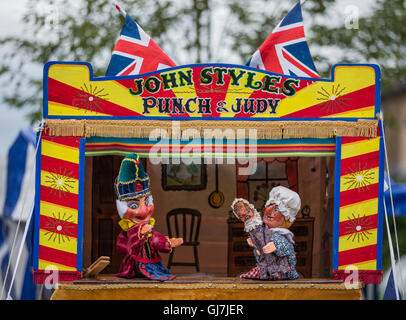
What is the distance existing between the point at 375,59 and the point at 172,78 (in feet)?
22.4

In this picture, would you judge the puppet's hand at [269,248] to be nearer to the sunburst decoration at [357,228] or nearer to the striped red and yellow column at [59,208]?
the sunburst decoration at [357,228]

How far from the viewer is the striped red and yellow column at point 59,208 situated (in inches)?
225

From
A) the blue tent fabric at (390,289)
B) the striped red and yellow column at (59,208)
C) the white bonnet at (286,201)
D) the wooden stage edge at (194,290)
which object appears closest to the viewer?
the wooden stage edge at (194,290)

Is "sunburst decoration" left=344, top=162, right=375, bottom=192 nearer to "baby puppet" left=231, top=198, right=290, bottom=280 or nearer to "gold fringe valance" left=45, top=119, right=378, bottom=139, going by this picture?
"gold fringe valance" left=45, top=119, right=378, bottom=139

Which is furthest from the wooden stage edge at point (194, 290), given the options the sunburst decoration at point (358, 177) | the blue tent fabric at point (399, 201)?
the blue tent fabric at point (399, 201)

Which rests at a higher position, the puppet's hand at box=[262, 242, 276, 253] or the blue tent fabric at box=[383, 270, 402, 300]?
the puppet's hand at box=[262, 242, 276, 253]

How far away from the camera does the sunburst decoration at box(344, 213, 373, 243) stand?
5859 mm

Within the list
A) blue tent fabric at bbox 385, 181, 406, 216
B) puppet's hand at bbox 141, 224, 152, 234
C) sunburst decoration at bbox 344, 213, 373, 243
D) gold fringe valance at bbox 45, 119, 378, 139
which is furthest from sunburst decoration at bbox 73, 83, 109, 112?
blue tent fabric at bbox 385, 181, 406, 216

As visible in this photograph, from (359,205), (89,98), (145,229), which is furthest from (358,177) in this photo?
(89,98)

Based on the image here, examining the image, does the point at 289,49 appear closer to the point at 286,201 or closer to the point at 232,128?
the point at 232,128

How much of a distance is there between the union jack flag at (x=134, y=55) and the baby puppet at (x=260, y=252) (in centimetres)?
194

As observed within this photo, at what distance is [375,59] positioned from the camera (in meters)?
11.5

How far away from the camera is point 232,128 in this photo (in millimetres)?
5875

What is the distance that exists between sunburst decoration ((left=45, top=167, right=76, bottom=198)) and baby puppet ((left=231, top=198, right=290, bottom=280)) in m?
1.67
